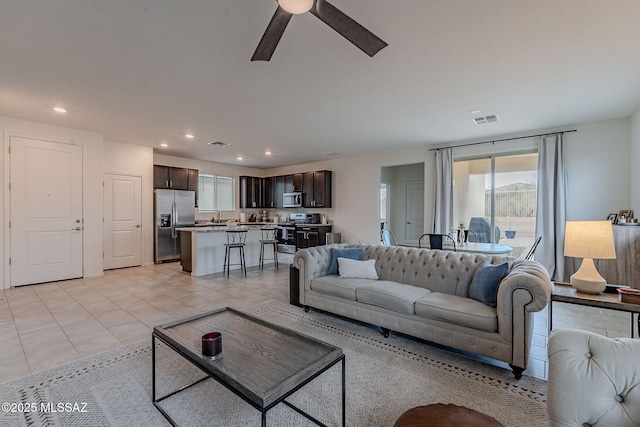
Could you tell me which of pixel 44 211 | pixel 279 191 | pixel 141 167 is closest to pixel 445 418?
pixel 44 211

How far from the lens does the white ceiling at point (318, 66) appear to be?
2.16 meters

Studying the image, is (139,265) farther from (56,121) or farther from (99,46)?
(99,46)

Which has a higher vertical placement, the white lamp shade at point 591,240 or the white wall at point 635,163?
the white wall at point 635,163

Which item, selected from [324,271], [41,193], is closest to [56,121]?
[41,193]

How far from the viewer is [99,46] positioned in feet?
8.45

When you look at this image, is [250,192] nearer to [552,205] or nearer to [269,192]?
[269,192]

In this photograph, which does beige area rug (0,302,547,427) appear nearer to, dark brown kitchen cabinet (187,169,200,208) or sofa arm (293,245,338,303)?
sofa arm (293,245,338,303)

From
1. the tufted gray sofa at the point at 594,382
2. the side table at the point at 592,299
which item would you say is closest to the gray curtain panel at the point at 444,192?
the side table at the point at 592,299

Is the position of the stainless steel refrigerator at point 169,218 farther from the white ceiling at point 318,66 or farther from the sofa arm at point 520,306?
the sofa arm at point 520,306

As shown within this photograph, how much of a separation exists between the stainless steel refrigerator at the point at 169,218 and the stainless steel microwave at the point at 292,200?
2682 millimetres

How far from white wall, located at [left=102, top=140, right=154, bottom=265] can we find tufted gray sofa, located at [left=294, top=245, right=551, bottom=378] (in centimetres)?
476

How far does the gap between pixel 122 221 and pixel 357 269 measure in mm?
5545

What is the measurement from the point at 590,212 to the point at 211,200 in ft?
27.9

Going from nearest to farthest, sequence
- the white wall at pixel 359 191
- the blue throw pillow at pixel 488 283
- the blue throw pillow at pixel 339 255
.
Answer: the blue throw pillow at pixel 488 283
the blue throw pillow at pixel 339 255
the white wall at pixel 359 191
